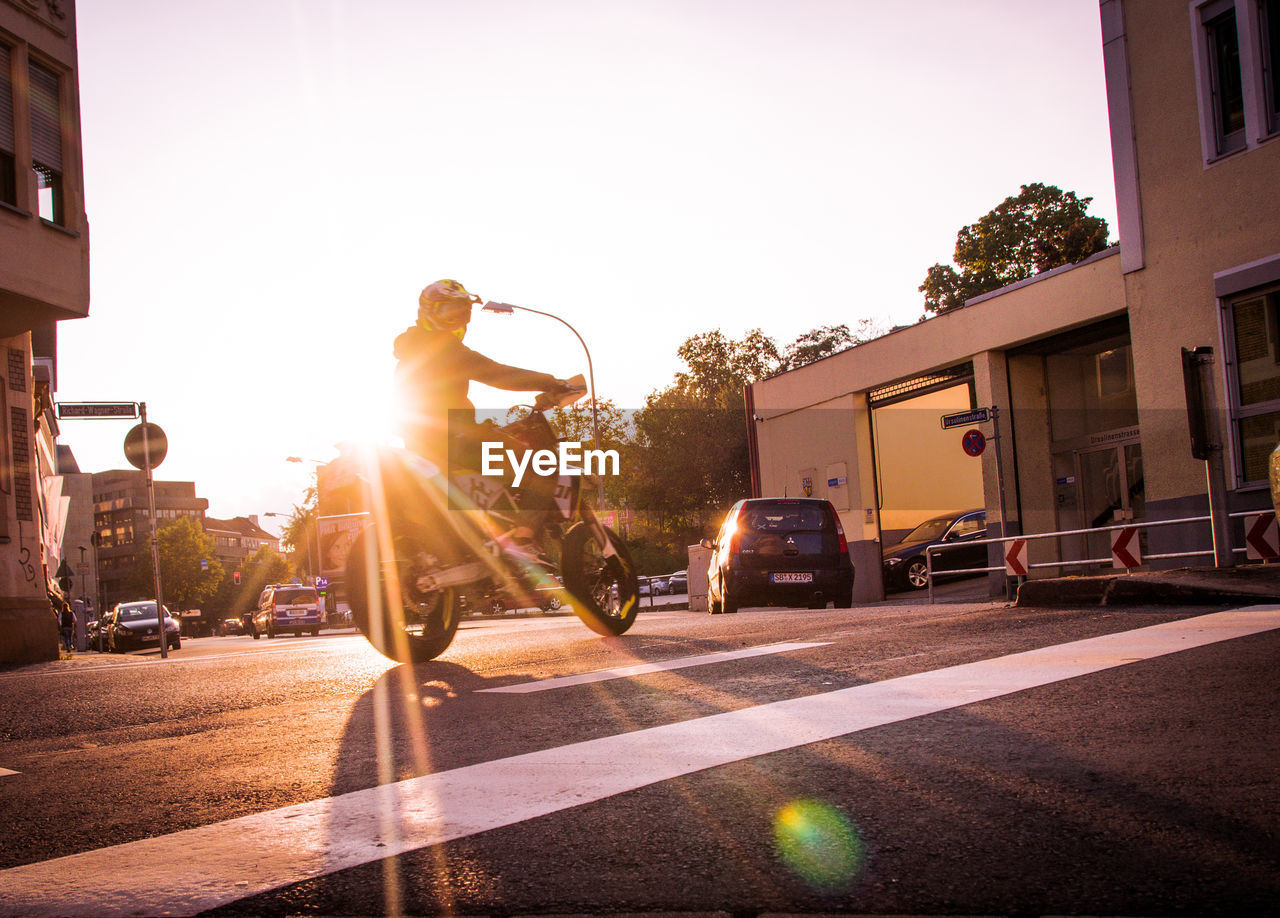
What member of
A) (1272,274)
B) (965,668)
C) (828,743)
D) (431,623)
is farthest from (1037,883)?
(1272,274)

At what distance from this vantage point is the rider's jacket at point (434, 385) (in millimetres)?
6617

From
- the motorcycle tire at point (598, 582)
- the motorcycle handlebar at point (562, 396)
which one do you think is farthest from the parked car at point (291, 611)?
the motorcycle handlebar at point (562, 396)

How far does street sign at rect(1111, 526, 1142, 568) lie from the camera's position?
13205 millimetres

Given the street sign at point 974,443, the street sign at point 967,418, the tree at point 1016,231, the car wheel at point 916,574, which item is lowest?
the car wheel at point 916,574

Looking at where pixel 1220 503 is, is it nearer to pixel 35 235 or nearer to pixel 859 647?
pixel 859 647

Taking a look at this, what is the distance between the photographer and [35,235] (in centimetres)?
1548

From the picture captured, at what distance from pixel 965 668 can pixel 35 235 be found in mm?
14939

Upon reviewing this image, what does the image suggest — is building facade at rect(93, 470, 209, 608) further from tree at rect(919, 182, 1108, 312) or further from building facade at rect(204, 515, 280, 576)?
tree at rect(919, 182, 1108, 312)

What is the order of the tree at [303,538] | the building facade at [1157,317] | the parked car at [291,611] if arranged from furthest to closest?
the tree at [303,538] < the parked car at [291,611] < the building facade at [1157,317]

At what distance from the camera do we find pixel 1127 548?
13.2 m

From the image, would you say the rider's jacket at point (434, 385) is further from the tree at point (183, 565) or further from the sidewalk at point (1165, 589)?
the tree at point (183, 565)

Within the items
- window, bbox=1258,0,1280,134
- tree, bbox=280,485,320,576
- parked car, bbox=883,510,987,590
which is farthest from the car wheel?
tree, bbox=280,485,320,576

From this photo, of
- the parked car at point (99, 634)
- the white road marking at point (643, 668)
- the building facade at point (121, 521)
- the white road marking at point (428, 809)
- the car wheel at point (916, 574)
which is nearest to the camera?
the white road marking at point (428, 809)

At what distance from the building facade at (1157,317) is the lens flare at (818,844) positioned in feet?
24.5
